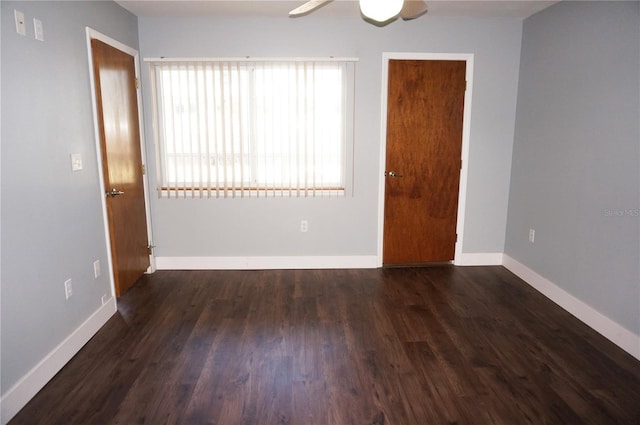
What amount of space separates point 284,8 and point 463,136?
2125 mm

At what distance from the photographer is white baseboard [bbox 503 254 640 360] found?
250 centimetres

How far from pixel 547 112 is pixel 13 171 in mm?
3877

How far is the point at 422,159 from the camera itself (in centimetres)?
→ 393

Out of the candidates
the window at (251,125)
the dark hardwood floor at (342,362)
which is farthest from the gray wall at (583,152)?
the window at (251,125)

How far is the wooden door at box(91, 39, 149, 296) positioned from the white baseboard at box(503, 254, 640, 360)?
12.0ft

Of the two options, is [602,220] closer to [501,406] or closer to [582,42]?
[582,42]

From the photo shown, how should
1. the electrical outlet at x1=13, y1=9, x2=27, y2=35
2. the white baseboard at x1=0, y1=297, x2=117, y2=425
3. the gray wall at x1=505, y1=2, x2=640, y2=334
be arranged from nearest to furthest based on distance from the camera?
the white baseboard at x1=0, y1=297, x2=117, y2=425 → the electrical outlet at x1=13, y1=9, x2=27, y2=35 → the gray wall at x1=505, y1=2, x2=640, y2=334

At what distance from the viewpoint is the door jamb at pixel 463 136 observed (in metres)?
3.73

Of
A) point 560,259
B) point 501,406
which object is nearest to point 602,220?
point 560,259

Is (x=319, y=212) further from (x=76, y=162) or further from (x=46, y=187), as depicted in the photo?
(x=46, y=187)

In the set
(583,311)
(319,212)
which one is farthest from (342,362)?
(583,311)

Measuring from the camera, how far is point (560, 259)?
3.20 meters

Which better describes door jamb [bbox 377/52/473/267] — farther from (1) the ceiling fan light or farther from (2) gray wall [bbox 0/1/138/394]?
(2) gray wall [bbox 0/1/138/394]

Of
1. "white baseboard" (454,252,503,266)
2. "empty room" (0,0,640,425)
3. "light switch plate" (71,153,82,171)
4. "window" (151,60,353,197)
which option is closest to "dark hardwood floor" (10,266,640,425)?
"empty room" (0,0,640,425)
